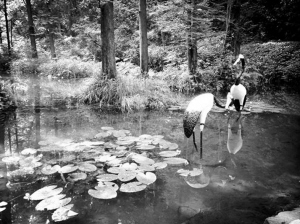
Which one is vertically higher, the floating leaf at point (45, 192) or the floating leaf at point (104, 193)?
the floating leaf at point (45, 192)

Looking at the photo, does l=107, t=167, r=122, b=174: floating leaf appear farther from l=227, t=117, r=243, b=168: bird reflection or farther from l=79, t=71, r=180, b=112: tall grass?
l=79, t=71, r=180, b=112: tall grass

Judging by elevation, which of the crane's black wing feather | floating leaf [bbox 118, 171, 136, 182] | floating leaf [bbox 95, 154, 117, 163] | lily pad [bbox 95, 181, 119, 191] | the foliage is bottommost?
lily pad [bbox 95, 181, 119, 191]

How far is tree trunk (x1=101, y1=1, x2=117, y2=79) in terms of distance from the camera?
623cm

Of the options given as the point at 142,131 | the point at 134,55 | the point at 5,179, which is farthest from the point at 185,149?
the point at 134,55

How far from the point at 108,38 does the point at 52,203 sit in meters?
5.31

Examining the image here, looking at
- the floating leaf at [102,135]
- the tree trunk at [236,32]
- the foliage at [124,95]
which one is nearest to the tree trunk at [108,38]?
the foliage at [124,95]

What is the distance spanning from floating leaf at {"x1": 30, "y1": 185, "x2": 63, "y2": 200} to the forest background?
12.2 ft

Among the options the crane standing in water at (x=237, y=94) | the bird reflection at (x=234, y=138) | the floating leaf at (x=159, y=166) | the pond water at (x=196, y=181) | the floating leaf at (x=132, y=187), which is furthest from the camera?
the crane standing in water at (x=237, y=94)

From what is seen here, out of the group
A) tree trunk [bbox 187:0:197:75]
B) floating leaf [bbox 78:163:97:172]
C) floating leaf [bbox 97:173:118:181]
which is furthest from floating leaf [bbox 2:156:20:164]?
tree trunk [bbox 187:0:197:75]

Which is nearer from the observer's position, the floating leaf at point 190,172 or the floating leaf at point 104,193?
the floating leaf at point 104,193

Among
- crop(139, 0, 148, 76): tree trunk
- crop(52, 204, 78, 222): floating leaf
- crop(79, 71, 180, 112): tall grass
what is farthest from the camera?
crop(139, 0, 148, 76): tree trunk

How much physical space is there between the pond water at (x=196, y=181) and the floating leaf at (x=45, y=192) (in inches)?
3.4

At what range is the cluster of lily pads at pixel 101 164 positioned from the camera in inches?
81.2

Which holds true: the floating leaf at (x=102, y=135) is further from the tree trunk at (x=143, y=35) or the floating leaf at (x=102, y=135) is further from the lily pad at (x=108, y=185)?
the tree trunk at (x=143, y=35)
